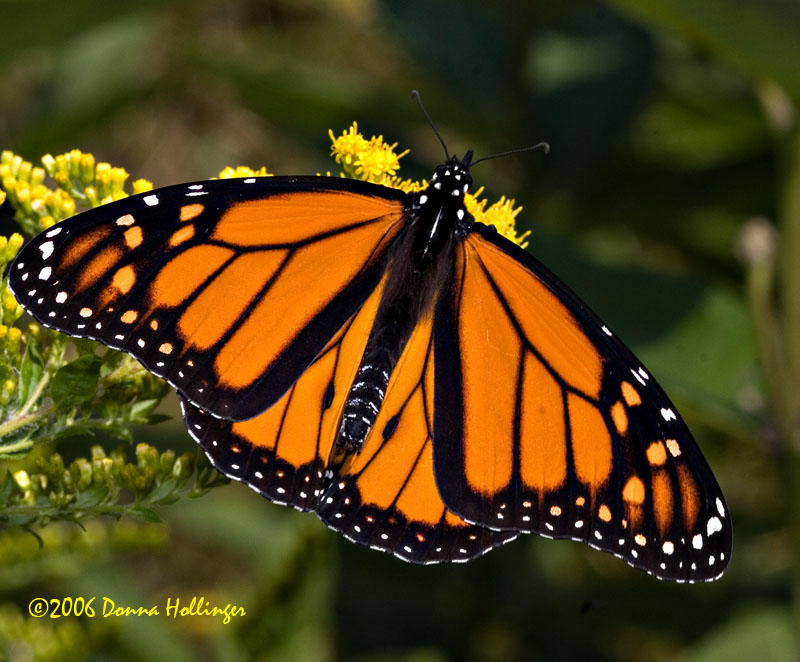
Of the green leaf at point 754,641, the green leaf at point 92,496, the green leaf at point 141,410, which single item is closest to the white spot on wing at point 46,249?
the green leaf at point 141,410

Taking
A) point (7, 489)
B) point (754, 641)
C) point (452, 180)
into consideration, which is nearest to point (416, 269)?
point (452, 180)

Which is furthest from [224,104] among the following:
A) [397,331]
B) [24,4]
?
[397,331]

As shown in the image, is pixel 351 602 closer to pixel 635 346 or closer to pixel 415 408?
pixel 635 346

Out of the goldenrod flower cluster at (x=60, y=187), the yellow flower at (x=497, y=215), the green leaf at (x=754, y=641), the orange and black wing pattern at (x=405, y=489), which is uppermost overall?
the yellow flower at (x=497, y=215)

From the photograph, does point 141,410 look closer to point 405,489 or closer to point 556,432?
point 405,489

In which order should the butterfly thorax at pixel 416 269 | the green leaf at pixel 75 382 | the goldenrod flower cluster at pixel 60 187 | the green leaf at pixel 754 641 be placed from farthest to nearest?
the green leaf at pixel 754 641
the butterfly thorax at pixel 416 269
the goldenrod flower cluster at pixel 60 187
the green leaf at pixel 75 382

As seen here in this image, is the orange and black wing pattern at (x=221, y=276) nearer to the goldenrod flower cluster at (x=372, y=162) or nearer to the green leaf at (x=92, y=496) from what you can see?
the goldenrod flower cluster at (x=372, y=162)

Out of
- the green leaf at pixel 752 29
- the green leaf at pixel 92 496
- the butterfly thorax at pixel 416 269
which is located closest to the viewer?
the green leaf at pixel 92 496

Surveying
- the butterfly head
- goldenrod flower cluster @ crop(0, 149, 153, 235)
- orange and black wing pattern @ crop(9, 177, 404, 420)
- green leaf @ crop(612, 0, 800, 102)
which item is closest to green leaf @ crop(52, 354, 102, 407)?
orange and black wing pattern @ crop(9, 177, 404, 420)
